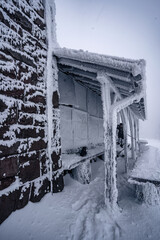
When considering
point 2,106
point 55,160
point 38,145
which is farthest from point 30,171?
point 2,106

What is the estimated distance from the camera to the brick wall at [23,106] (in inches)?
73.8

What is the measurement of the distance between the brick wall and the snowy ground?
16 cm

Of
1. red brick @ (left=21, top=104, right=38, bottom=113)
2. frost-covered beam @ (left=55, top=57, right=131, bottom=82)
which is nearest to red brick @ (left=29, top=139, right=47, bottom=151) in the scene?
red brick @ (left=21, top=104, right=38, bottom=113)

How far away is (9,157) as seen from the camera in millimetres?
1906

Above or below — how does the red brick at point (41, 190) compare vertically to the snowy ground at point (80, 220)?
above

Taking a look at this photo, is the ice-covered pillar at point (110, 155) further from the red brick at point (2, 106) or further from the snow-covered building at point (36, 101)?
the red brick at point (2, 106)

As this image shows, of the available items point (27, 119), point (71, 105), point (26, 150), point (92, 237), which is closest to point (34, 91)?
point (27, 119)

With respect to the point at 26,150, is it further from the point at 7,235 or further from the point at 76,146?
the point at 76,146

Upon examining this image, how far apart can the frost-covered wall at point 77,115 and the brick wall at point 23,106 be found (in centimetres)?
117

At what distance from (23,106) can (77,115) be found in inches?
97.6

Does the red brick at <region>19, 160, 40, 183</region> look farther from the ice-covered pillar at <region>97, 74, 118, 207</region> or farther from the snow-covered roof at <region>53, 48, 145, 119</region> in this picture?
the snow-covered roof at <region>53, 48, 145, 119</region>

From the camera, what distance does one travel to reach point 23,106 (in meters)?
2.17

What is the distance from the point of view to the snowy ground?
1.85m

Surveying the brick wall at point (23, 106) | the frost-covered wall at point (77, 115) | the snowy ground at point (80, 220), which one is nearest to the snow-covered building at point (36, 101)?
the brick wall at point (23, 106)
